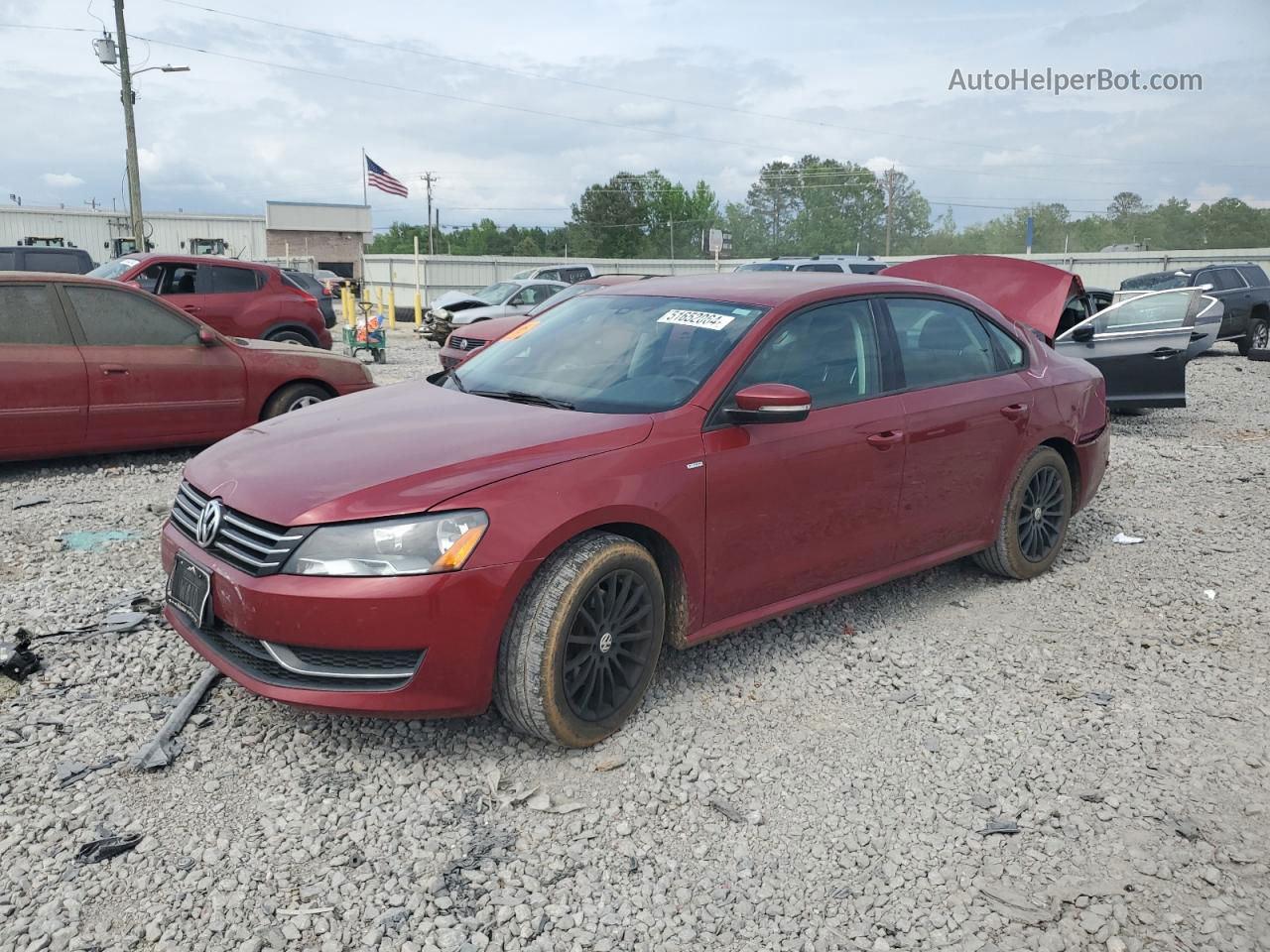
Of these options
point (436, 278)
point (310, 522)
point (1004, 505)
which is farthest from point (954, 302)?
point (436, 278)

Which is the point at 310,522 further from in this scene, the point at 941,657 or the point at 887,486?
the point at 941,657

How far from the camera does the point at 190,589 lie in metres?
3.46

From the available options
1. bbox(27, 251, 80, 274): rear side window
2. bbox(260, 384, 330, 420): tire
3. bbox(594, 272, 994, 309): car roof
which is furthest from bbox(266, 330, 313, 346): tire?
bbox(594, 272, 994, 309): car roof

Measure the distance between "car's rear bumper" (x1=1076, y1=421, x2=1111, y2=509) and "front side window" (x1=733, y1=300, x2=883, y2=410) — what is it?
1.82m

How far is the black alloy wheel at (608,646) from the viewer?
134 inches

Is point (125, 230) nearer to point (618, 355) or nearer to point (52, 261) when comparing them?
point (52, 261)

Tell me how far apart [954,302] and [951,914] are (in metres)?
3.22

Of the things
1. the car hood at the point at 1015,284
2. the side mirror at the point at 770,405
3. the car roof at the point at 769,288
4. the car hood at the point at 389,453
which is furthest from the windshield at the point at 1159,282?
the car hood at the point at 389,453

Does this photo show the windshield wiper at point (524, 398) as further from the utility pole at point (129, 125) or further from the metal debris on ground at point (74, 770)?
the utility pole at point (129, 125)

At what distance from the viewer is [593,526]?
3.42 meters

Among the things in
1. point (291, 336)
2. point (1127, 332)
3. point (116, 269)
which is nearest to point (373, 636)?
point (1127, 332)

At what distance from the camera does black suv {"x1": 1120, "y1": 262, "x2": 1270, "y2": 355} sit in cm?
1855

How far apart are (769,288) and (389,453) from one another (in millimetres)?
1931

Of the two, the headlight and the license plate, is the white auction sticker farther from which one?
the license plate
